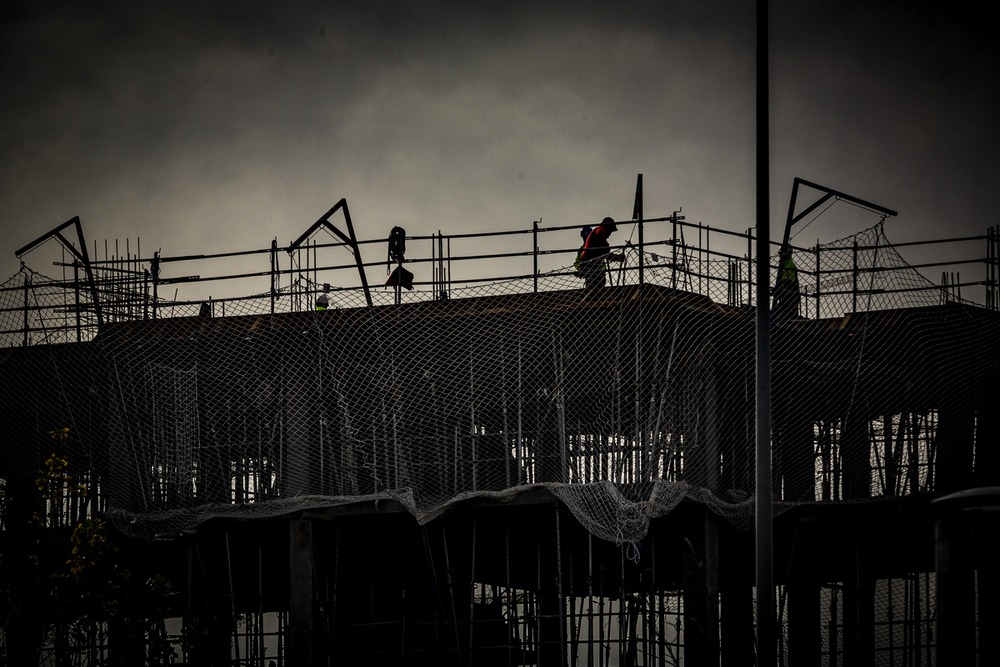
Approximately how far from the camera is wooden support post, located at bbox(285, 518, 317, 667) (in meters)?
15.6

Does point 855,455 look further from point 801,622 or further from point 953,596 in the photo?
point 953,596

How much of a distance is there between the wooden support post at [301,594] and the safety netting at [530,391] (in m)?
0.62

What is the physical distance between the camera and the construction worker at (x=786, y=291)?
1481cm

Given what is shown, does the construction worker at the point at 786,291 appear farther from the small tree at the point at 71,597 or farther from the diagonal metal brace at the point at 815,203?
the small tree at the point at 71,597

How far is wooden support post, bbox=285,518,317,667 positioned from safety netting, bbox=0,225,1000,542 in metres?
0.62

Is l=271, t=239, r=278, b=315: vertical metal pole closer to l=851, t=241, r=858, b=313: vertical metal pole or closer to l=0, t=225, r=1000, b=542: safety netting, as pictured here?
l=0, t=225, r=1000, b=542: safety netting

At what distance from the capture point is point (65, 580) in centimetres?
1236

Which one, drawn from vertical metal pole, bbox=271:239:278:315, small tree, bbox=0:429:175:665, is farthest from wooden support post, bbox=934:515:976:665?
vertical metal pole, bbox=271:239:278:315

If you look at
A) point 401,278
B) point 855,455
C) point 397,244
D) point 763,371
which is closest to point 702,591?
point 855,455

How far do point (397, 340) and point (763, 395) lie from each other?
6.68m

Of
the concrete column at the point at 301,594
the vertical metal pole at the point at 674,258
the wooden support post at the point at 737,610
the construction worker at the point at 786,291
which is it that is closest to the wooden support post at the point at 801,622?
the wooden support post at the point at 737,610

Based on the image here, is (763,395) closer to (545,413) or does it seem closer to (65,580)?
(545,413)

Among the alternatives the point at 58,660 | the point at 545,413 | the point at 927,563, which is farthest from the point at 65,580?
the point at 927,563

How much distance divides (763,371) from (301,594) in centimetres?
866
